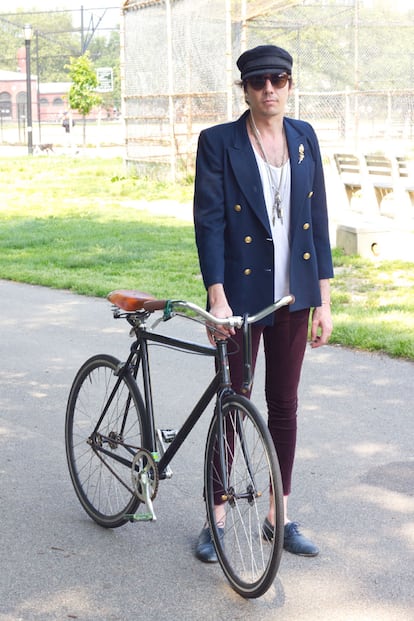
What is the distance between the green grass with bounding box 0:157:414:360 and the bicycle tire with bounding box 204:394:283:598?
3.61 m

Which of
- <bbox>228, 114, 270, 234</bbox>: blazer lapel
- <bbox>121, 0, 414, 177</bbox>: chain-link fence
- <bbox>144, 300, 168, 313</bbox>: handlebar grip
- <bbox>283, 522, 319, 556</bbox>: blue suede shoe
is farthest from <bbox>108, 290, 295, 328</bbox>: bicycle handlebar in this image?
<bbox>121, 0, 414, 177</bbox>: chain-link fence

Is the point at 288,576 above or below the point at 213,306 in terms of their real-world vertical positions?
below

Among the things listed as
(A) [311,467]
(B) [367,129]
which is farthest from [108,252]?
(B) [367,129]

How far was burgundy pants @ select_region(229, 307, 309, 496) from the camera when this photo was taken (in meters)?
4.23

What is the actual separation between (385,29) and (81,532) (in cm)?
2411

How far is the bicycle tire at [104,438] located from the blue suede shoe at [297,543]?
61 centimetres

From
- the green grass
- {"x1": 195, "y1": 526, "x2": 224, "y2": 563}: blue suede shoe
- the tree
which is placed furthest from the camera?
the tree

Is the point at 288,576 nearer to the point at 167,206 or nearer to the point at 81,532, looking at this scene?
the point at 81,532

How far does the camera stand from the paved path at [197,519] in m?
3.84

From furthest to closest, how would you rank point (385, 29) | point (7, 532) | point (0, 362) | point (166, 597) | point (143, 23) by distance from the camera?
point (385, 29)
point (143, 23)
point (0, 362)
point (7, 532)
point (166, 597)

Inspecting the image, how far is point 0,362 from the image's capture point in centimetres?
769

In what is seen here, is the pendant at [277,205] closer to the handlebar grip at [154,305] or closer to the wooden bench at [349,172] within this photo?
the handlebar grip at [154,305]

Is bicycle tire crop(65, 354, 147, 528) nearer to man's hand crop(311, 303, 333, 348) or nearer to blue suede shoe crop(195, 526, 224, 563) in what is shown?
blue suede shoe crop(195, 526, 224, 563)

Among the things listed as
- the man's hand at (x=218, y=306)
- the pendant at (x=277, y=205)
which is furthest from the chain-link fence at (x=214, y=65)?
the man's hand at (x=218, y=306)
